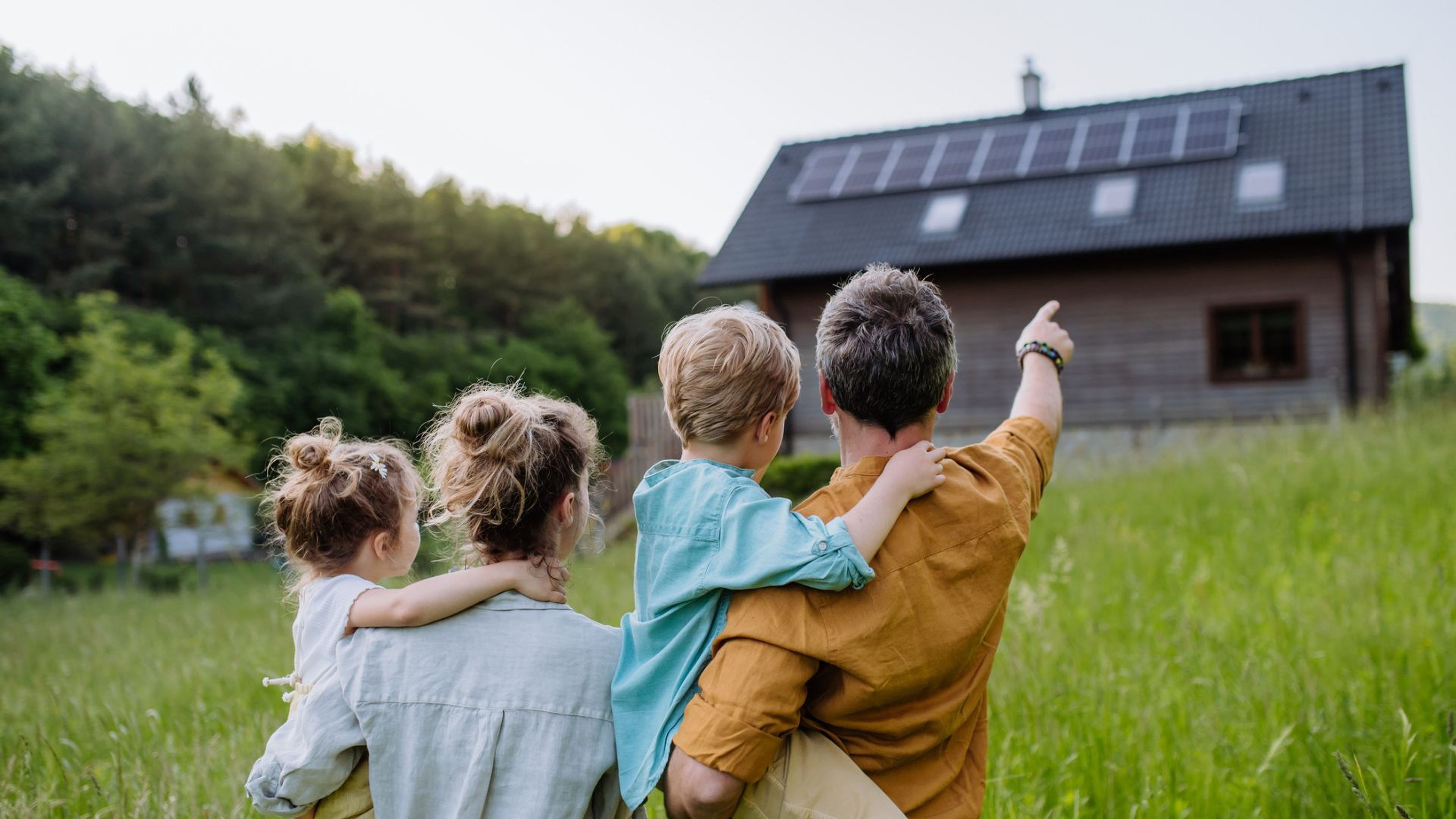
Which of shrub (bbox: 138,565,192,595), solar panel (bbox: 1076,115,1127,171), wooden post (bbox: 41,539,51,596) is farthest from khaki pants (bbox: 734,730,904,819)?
solar panel (bbox: 1076,115,1127,171)

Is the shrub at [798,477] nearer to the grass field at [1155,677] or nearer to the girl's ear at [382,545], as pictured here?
the grass field at [1155,677]

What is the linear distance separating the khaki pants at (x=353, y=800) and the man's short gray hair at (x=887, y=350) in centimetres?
127

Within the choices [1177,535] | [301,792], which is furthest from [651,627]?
[1177,535]

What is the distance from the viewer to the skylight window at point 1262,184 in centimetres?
1758

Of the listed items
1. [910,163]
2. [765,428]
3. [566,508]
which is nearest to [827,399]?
[765,428]

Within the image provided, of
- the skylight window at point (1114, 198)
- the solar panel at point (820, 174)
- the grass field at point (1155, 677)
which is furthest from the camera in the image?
the solar panel at point (820, 174)

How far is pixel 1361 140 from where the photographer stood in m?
18.1

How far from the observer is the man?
5.49 feet

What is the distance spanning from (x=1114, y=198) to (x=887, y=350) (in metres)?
18.7

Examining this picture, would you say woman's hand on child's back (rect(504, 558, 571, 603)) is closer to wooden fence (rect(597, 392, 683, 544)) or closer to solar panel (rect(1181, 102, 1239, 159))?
wooden fence (rect(597, 392, 683, 544))

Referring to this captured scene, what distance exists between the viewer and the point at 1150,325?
18500 millimetres

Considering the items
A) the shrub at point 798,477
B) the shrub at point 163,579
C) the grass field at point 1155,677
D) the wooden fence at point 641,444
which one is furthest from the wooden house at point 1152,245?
the grass field at point 1155,677

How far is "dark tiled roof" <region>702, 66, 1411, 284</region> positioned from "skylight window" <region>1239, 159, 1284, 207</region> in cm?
12

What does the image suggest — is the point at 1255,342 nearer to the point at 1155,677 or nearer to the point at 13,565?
the point at 1155,677
